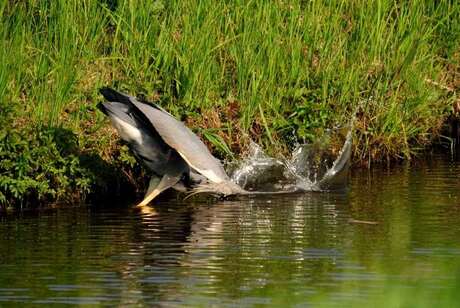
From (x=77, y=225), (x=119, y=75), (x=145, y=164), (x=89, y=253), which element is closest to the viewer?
(x=89, y=253)

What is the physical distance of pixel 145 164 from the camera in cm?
1032

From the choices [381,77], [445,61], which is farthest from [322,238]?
[445,61]

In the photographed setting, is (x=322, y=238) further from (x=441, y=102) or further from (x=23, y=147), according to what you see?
(x=441, y=102)


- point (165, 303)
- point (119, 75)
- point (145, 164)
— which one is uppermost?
point (119, 75)

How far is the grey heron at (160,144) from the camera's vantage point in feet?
33.2

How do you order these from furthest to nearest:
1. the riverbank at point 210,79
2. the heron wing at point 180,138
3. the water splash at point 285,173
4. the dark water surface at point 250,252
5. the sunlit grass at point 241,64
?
the water splash at point 285,173 < the sunlit grass at point 241,64 < the riverbank at point 210,79 < the heron wing at point 180,138 < the dark water surface at point 250,252

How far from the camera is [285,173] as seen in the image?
11219 millimetres

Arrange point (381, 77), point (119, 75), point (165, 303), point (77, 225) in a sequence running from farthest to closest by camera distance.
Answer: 1. point (381, 77)
2. point (119, 75)
3. point (77, 225)
4. point (165, 303)

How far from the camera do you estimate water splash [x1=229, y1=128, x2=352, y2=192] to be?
11125 mm

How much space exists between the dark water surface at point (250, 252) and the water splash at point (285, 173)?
0.67ft

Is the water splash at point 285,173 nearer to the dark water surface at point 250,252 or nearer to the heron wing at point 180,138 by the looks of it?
the dark water surface at point 250,252

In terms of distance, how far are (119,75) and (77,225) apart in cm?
211

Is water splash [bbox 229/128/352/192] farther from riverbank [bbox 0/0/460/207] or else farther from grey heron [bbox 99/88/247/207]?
grey heron [bbox 99/88/247/207]

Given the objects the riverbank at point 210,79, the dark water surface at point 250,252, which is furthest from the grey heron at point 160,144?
the riverbank at point 210,79
